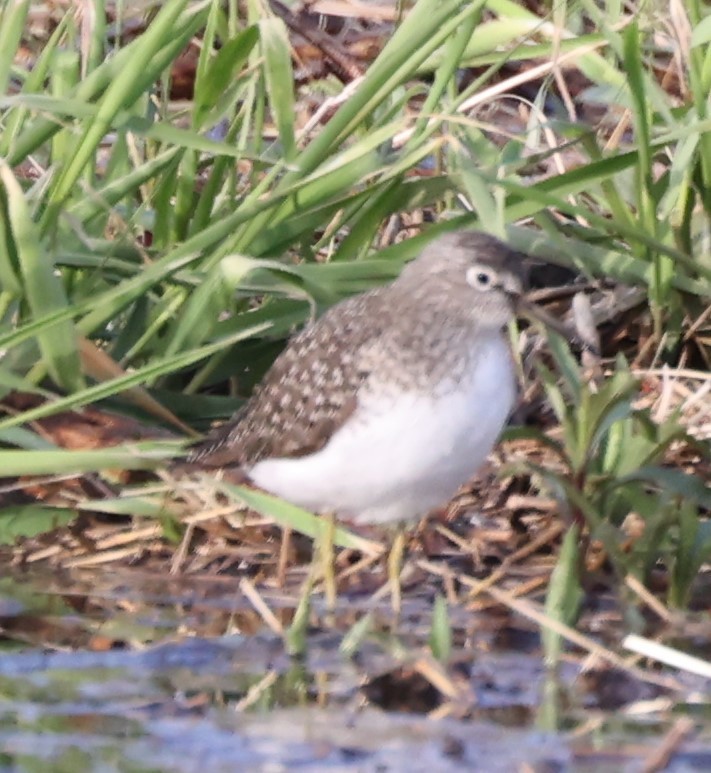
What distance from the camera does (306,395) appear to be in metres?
4.71

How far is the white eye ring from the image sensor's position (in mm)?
4742

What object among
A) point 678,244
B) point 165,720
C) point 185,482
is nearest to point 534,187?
point 678,244

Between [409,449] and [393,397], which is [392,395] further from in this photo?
[409,449]

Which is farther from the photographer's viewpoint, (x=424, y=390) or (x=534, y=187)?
(x=534, y=187)

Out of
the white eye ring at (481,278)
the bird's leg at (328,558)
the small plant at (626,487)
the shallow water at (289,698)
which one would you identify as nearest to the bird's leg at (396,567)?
the shallow water at (289,698)

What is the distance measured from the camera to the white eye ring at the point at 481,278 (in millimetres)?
4742

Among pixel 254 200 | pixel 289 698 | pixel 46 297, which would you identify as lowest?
pixel 289 698

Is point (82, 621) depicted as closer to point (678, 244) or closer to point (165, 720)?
point (165, 720)

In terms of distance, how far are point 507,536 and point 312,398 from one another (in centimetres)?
67

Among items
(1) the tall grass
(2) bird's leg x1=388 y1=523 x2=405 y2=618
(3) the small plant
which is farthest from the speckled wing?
(3) the small plant

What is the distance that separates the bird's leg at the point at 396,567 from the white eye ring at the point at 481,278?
0.65 meters

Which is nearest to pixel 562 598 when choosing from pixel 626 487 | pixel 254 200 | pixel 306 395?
pixel 626 487

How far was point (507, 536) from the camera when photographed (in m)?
4.92

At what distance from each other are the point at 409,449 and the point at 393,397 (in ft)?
0.60
